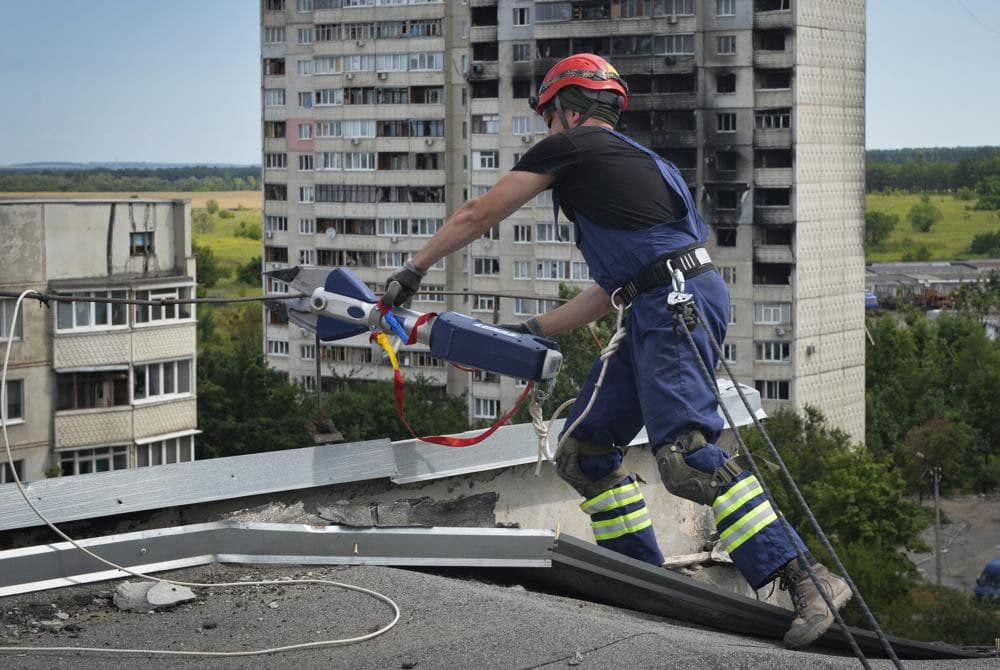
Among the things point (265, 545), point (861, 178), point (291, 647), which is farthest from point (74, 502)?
point (861, 178)

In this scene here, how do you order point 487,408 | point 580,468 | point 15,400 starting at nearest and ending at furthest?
point 580,468 → point 15,400 → point 487,408

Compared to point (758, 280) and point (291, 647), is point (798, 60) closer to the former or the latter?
point (758, 280)

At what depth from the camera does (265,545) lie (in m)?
5.95

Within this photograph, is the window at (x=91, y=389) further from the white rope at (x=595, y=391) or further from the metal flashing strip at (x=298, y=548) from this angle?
the white rope at (x=595, y=391)

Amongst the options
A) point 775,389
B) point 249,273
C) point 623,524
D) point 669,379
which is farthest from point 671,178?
point 249,273

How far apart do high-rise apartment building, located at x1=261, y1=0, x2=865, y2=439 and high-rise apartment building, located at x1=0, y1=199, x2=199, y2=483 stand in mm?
19910

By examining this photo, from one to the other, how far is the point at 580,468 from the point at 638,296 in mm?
900

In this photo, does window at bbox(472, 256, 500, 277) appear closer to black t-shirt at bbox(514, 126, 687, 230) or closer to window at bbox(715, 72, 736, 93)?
window at bbox(715, 72, 736, 93)

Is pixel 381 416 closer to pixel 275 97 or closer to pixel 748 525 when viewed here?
pixel 275 97

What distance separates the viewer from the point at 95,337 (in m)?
35.2

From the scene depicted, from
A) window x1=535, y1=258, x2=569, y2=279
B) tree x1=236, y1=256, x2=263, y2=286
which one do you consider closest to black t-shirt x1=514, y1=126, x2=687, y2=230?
window x1=535, y1=258, x2=569, y2=279

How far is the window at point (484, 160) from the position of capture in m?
57.5

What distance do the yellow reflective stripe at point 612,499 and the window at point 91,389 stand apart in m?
30.6

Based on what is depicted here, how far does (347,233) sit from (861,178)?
21378 millimetres
